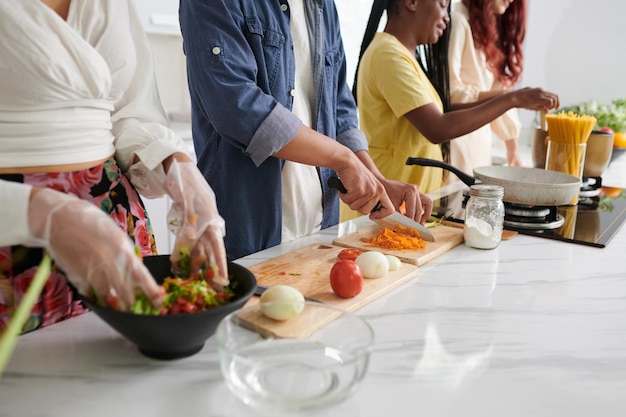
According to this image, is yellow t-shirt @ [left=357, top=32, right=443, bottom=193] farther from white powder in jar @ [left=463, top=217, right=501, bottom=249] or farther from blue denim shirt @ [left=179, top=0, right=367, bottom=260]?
white powder in jar @ [left=463, top=217, right=501, bottom=249]

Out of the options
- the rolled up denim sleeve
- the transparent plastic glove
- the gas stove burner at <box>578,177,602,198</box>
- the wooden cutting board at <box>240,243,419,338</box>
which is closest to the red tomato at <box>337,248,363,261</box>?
the wooden cutting board at <box>240,243,419,338</box>

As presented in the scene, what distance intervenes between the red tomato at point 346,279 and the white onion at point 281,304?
0.46 ft

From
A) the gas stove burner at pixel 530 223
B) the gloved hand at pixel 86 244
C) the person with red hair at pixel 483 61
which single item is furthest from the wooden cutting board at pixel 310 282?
the person with red hair at pixel 483 61

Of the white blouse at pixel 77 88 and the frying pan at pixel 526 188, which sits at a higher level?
the white blouse at pixel 77 88

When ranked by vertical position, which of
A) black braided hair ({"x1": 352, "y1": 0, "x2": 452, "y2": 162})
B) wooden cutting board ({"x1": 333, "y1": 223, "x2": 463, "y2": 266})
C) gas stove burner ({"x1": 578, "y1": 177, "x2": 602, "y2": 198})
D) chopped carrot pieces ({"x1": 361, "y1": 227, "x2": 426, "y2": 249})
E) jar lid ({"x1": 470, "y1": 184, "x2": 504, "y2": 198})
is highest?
black braided hair ({"x1": 352, "y1": 0, "x2": 452, "y2": 162})

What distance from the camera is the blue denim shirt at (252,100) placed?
133 centimetres

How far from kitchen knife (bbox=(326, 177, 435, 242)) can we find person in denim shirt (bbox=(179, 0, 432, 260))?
3 centimetres

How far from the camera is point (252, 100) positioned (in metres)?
1.33

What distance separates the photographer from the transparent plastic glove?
92 cm

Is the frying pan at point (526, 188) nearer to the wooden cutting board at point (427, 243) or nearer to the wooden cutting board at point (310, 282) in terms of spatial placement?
the wooden cutting board at point (427, 243)

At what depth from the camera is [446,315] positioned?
1046 millimetres

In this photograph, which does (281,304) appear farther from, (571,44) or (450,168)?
(571,44)

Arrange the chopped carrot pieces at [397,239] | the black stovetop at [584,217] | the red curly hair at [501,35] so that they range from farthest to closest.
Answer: the red curly hair at [501,35]
the black stovetop at [584,217]
the chopped carrot pieces at [397,239]

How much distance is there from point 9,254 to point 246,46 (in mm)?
712
